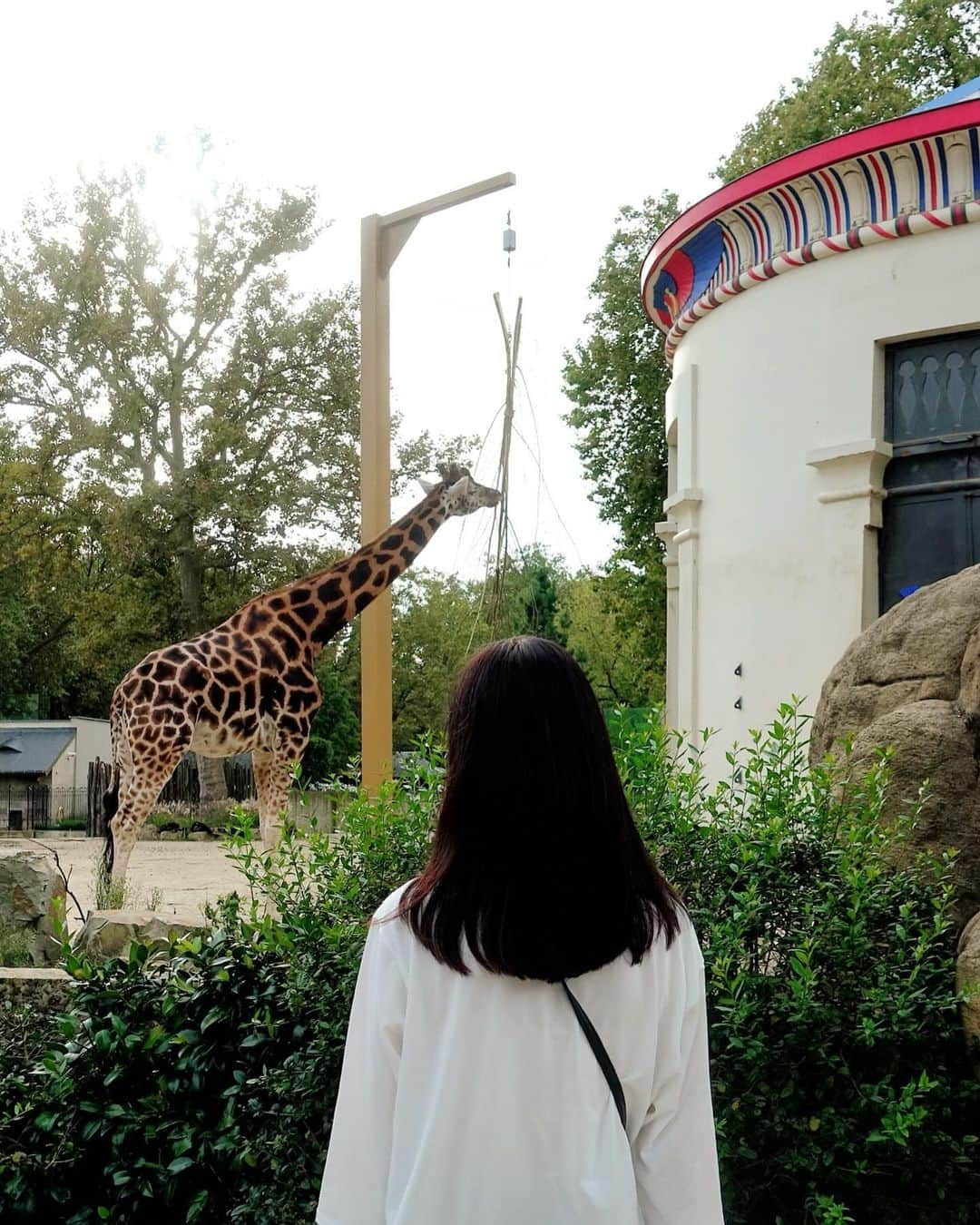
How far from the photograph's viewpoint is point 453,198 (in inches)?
356

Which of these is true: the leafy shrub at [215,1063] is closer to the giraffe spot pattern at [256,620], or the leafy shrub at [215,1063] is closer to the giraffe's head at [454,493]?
the giraffe spot pattern at [256,620]

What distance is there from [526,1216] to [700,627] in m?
9.35

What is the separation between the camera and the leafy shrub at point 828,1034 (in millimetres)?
3621

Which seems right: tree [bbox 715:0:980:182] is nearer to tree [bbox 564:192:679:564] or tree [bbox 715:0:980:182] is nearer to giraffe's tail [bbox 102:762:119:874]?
tree [bbox 564:192:679:564]

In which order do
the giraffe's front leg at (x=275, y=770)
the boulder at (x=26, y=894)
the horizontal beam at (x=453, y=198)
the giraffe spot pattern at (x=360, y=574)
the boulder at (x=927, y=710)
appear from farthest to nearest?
the giraffe spot pattern at (x=360, y=574), the giraffe's front leg at (x=275, y=770), the horizontal beam at (x=453, y=198), the boulder at (x=26, y=894), the boulder at (x=927, y=710)

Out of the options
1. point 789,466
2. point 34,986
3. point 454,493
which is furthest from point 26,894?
point 789,466

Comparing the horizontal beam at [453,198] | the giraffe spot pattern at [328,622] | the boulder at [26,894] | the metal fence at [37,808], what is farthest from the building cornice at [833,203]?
the metal fence at [37,808]

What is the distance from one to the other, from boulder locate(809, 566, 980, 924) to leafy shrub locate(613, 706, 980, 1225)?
2.08 feet

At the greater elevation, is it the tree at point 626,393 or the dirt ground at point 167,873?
the tree at point 626,393

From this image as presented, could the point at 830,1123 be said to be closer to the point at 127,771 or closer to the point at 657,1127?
the point at 657,1127

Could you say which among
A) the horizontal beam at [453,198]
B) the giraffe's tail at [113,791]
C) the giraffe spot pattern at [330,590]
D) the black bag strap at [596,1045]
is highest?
the horizontal beam at [453,198]

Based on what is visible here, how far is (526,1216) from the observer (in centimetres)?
196

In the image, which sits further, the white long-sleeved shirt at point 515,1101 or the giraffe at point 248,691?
the giraffe at point 248,691

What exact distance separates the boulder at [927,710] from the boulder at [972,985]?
0.80m
